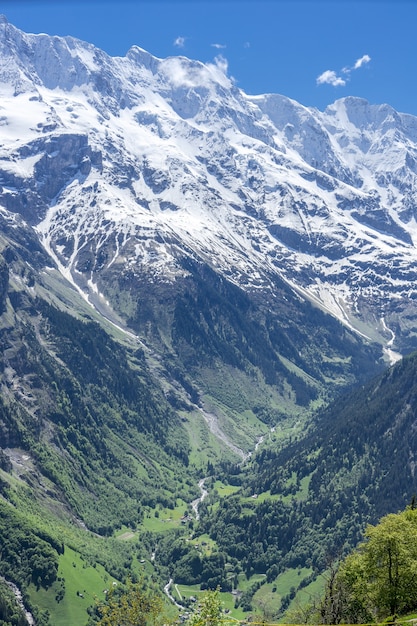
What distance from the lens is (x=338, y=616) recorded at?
4195 inches

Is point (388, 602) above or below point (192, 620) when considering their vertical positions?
above

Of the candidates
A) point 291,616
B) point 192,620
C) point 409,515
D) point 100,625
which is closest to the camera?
point 192,620

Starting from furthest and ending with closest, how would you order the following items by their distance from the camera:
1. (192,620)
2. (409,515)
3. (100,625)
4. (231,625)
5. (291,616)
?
(291,616) < (409,515) < (100,625) < (231,625) < (192,620)

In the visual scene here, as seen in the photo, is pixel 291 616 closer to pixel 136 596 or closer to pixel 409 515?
pixel 409 515

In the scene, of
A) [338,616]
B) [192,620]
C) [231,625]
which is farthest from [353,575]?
[192,620]

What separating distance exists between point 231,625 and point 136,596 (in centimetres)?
1507

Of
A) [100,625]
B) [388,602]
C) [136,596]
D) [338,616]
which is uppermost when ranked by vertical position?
[388,602]

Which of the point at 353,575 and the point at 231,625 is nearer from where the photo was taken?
the point at 231,625

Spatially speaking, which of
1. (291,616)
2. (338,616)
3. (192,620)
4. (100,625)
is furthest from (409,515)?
(100,625)

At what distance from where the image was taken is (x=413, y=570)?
102 meters

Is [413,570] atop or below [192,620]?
atop

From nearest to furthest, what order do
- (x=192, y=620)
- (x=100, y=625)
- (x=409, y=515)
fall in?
(x=192, y=620)
(x=100, y=625)
(x=409, y=515)

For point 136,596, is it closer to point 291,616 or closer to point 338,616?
point 338,616

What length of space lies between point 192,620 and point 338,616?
89.5ft
